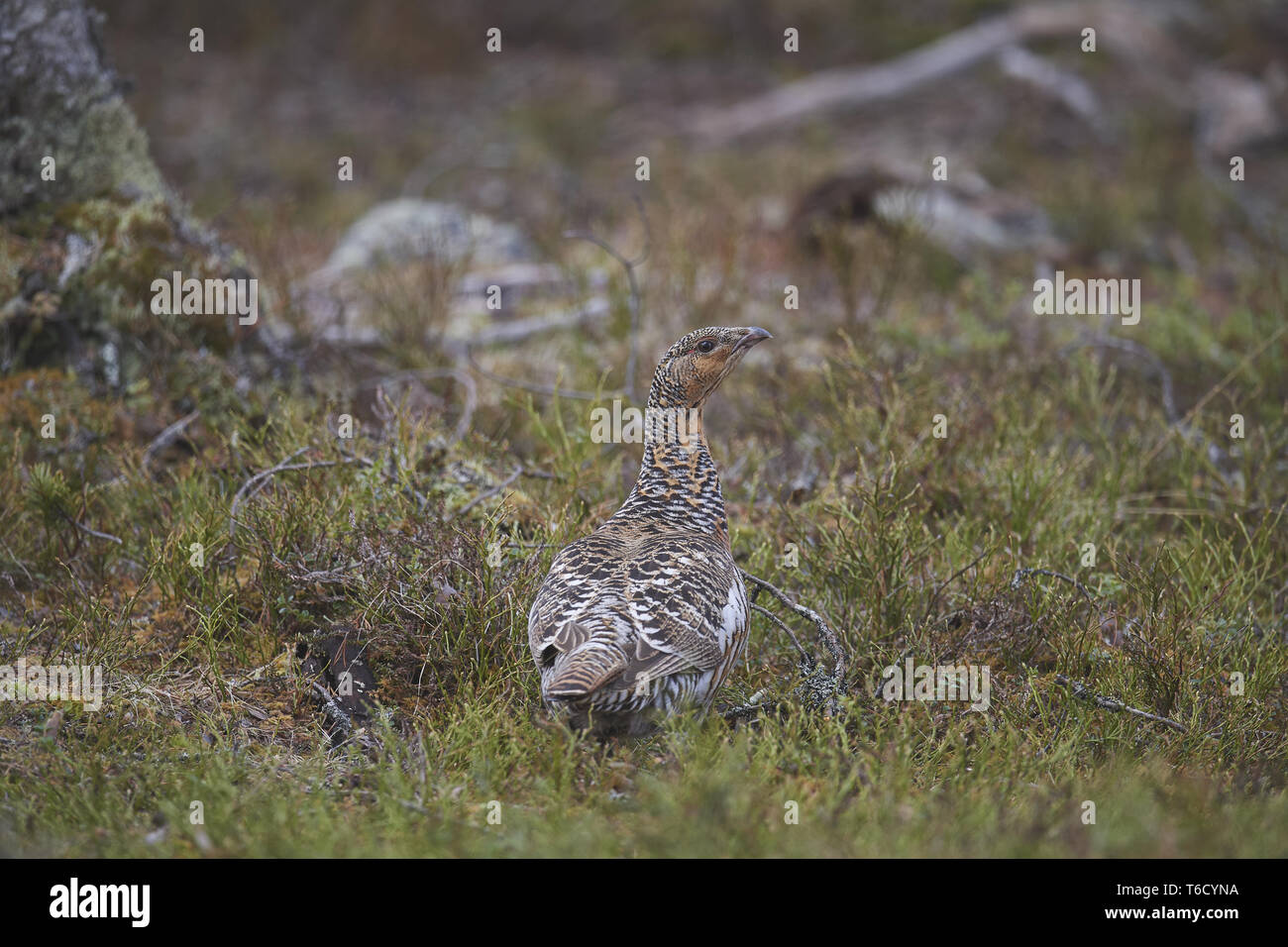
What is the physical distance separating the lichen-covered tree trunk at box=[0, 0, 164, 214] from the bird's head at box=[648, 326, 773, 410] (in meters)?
3.82

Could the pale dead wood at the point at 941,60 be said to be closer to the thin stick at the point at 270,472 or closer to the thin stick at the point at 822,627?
the thin stick at the point at 270,472

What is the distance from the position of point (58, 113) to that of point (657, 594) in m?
4.87

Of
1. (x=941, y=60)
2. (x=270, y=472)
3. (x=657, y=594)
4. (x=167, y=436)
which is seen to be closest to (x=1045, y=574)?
(x=657, y=594)

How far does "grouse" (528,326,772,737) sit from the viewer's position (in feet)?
11.5

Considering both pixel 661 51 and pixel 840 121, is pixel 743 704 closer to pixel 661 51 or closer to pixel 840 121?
pixel 840 121

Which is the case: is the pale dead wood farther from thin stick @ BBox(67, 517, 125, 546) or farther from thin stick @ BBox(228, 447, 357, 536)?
thin stick @ BBox(67, 517, 125, 546)

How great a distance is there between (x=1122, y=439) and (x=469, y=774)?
4282 mm

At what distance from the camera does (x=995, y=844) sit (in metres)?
3.09

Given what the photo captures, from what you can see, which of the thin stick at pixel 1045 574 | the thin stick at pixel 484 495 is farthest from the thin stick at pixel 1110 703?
the thin stick at pixel 484 495

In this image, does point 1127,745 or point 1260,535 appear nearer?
point 1127,745

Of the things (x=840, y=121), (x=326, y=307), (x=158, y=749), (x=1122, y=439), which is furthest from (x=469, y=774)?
(x=840, y=121)

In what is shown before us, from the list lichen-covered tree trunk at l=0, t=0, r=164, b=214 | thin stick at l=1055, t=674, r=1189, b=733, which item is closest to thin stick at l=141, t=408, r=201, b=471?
lichen-covered tree trunk at l=0, t=0, r=164, b=214

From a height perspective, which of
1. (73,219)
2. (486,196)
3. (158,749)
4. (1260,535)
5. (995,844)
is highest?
(486,196)

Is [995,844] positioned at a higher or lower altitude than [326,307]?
lower
